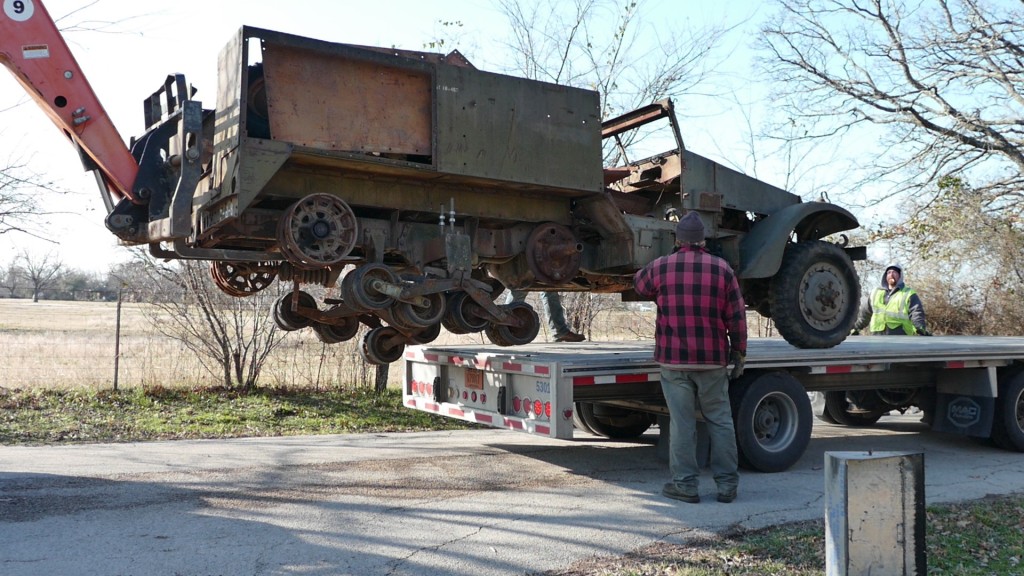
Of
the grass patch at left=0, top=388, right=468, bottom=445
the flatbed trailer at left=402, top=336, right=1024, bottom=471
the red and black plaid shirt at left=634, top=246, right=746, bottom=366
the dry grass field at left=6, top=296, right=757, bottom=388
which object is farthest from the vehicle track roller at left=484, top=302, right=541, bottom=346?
the dry grass field at left=6, top=296, right=757, bottom=388

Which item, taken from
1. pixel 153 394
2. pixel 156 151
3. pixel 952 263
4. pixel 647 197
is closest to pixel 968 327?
pixel 952 263

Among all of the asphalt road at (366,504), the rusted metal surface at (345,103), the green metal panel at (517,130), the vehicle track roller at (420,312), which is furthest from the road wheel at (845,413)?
the rusted metal surface at (345,103)

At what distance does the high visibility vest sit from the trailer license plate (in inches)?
288

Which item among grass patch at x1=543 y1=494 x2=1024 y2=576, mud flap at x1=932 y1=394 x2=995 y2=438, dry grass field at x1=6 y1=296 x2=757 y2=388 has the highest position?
dry grass field at x1=6 y1=296 x2=757 y2=388

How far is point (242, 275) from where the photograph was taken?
752 centimetres

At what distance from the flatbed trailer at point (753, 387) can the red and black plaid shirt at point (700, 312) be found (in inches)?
25.6

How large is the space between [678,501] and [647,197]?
3.46 metres

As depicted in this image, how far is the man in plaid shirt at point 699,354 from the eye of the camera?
5871 millimetres

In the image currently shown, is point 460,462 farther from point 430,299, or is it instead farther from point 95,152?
point 95,152

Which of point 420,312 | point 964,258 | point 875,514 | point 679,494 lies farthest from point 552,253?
point 964,258

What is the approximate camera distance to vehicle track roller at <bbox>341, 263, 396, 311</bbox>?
641cm

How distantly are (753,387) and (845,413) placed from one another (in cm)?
446

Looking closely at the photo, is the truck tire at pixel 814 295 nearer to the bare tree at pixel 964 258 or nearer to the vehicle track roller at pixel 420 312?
the vehicle track roller at pixel 420 312

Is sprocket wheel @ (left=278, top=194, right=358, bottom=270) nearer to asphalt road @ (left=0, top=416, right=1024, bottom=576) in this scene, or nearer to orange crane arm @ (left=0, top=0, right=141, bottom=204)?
orange crane arm @ (left=0, top=0, right=141, bottom=204)
